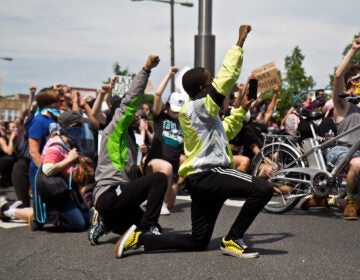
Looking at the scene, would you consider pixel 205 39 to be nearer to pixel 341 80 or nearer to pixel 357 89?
pixel 357 89

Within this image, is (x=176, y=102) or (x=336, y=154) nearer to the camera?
(x=336, y=154)

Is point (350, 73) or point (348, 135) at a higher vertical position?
point (350, 73)

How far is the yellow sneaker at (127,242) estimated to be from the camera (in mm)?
4945

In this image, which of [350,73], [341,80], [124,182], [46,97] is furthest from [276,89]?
[124,182]

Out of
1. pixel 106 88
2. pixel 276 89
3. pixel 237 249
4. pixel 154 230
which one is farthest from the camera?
pixel 276 89

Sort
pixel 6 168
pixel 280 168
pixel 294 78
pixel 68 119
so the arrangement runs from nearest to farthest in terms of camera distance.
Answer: pixel 68 119 < pixel 280 168 < pixel 6 168 < pixel 294 78


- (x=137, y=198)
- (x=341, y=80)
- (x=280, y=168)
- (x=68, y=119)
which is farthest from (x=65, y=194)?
(x=341, y=80)

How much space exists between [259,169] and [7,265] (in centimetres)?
384

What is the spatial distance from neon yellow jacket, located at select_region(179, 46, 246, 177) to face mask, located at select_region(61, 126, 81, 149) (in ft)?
6.83

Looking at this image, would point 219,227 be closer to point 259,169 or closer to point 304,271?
point 259,169

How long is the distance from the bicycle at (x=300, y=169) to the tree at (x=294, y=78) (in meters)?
36.5

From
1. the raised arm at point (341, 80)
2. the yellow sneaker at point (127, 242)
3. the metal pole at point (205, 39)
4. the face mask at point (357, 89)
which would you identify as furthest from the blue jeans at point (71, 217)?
the metal pole at point (205, 39)

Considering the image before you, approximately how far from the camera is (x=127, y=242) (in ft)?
16.4

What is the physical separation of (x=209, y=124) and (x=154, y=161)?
110 inches
